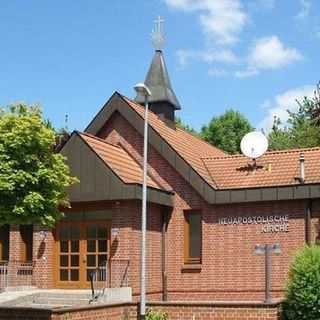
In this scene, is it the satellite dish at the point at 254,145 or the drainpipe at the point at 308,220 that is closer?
the drainpipe at the point at 308,220

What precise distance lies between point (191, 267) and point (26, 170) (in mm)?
8036

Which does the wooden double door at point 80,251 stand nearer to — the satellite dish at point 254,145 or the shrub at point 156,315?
the shrub at point 156,315

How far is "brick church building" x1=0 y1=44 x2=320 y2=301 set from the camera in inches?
882

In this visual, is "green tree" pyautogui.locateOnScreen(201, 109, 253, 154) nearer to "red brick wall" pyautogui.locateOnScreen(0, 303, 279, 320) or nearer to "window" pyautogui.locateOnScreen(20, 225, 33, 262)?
"window" pyautogui.locateOnScreen(20, 225, 33, 262)

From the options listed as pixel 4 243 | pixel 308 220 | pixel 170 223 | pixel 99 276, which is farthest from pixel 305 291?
pixel 4 243

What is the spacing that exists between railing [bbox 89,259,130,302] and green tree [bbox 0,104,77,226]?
3726mm

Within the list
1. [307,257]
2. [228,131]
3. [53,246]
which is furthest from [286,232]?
[228,131]

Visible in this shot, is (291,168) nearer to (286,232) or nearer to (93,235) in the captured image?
(286,232)

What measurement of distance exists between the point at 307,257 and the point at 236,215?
536 centimetres

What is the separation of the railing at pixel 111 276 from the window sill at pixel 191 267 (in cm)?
278

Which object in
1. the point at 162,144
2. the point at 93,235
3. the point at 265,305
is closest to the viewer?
the point at 265,305

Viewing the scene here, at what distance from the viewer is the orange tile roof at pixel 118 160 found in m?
22.7

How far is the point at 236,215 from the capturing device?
2358 cm

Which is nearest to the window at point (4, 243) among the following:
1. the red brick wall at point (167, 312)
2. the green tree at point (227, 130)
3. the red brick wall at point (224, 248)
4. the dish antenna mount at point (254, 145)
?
the red brick wall at point (224, 248)
